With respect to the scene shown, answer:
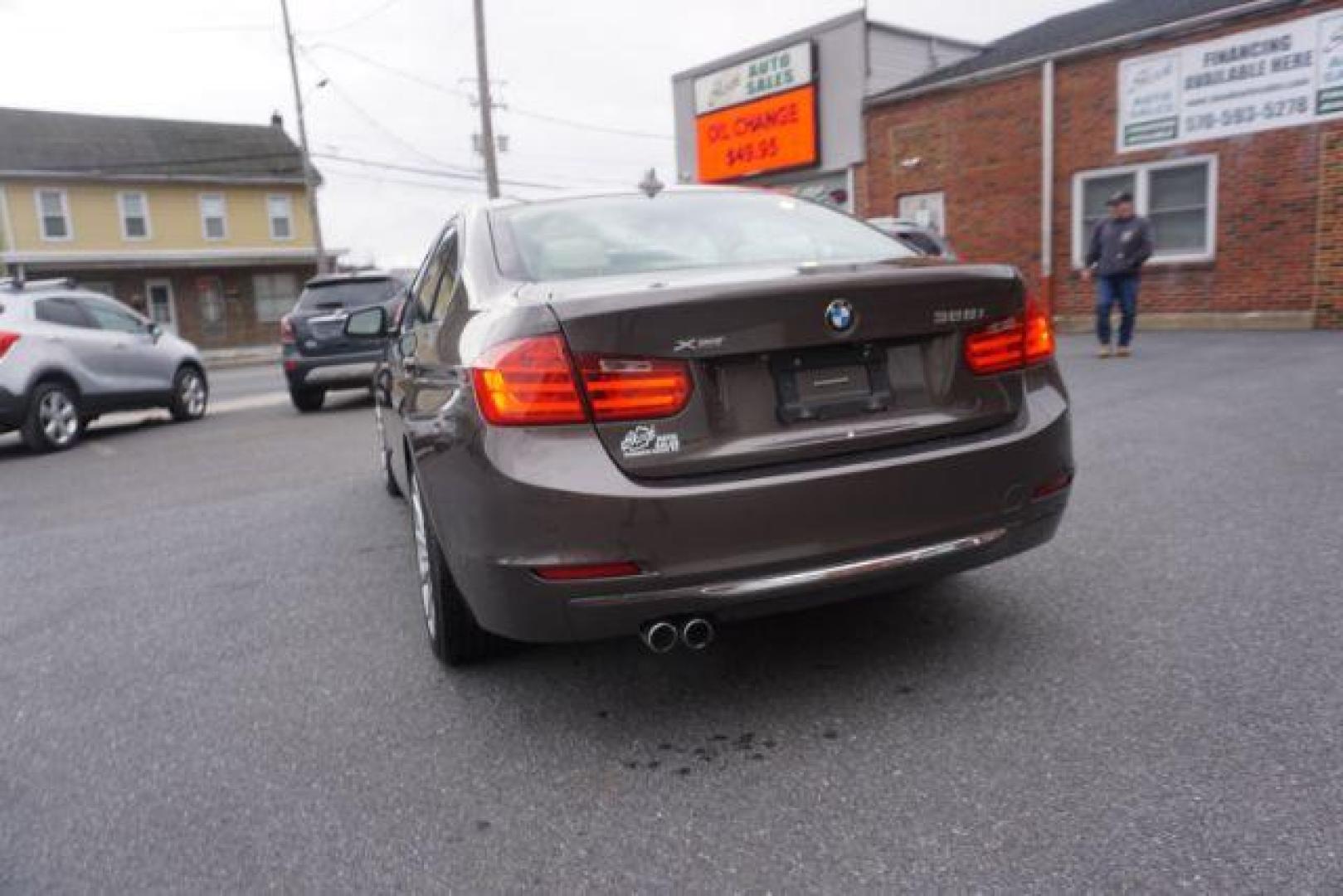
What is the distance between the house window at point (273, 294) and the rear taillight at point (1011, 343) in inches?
1406

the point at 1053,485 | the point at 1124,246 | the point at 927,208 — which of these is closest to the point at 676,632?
the point at 1053,485

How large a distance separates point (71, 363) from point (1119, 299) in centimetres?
1092

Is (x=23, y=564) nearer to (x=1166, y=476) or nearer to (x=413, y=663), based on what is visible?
(x=413, y=663)

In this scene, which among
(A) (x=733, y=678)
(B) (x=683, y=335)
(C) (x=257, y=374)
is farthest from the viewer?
(C) (x=257, y=374)

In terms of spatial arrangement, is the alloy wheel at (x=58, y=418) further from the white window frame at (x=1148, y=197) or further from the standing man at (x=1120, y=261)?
the white window frame at (x=1148, y=197)

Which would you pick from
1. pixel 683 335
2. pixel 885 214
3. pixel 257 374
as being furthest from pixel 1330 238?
pixel 257 374

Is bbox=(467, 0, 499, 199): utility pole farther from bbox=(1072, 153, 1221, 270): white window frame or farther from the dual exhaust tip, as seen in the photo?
the dual exhaust tip

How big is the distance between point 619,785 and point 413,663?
1.14 metres

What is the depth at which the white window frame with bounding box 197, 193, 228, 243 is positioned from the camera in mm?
34719

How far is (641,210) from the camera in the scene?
Result: 3.52 metres

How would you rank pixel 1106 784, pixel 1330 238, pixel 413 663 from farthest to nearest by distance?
pixel 1330 238 < pixel 413 663 < pixel 1106 784

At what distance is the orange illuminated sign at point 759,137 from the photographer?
2005 cm

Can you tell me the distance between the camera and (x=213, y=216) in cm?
3494

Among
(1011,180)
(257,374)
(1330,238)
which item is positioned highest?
(1011,180)
